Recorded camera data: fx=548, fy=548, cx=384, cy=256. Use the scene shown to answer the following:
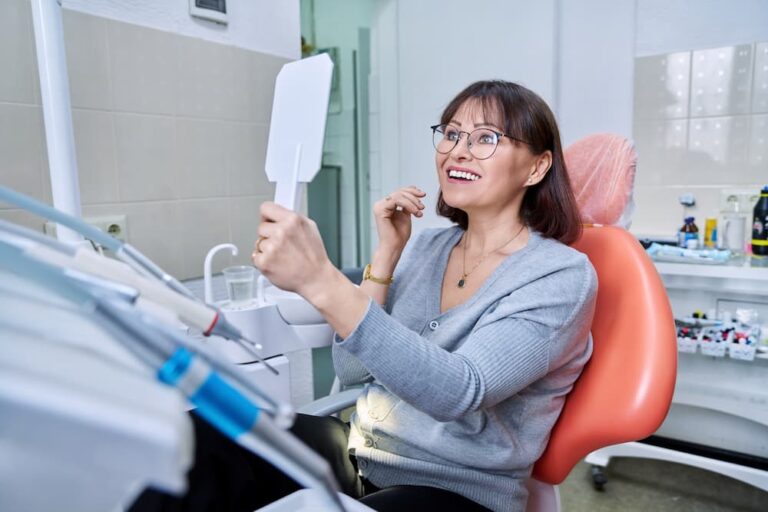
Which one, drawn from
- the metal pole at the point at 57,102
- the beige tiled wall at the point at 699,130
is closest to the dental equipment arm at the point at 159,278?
the metal pole at the point at 57,102

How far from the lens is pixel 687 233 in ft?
6.46

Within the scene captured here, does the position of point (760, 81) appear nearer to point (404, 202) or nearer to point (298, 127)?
point (404, 202)

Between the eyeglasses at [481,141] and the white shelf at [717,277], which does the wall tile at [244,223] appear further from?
the white shelf at [717,277]

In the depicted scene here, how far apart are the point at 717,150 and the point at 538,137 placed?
55.3 inches

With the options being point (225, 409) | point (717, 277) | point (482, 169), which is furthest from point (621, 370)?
point (717, 277)

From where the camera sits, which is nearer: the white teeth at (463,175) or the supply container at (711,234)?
the white teeth at (463,175)

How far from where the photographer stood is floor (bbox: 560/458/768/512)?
1.78 metres

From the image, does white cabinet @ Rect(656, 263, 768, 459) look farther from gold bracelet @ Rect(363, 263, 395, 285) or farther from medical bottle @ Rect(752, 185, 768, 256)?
gold bracelet @ Rect(363, 263, 395, 285)

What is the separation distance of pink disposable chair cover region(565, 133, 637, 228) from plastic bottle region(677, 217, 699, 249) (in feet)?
2.93

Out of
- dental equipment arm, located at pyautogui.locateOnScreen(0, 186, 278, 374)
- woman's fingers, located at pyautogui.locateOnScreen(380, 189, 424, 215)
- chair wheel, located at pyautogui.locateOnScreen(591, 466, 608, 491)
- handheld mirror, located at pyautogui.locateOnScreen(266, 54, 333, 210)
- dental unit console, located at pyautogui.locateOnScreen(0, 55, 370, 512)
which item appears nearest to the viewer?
dental unit console, located at pyautogui.locateOnScreen(0, 55, 370, 512)

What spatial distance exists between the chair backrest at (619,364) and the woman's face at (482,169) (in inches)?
8.0

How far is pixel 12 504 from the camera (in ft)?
0.84

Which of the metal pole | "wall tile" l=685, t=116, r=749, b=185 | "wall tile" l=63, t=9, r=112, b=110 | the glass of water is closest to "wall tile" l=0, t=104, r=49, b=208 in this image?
"wall tile" l=63, t=9, r=112, b=110

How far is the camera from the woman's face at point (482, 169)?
1041 millimetres
